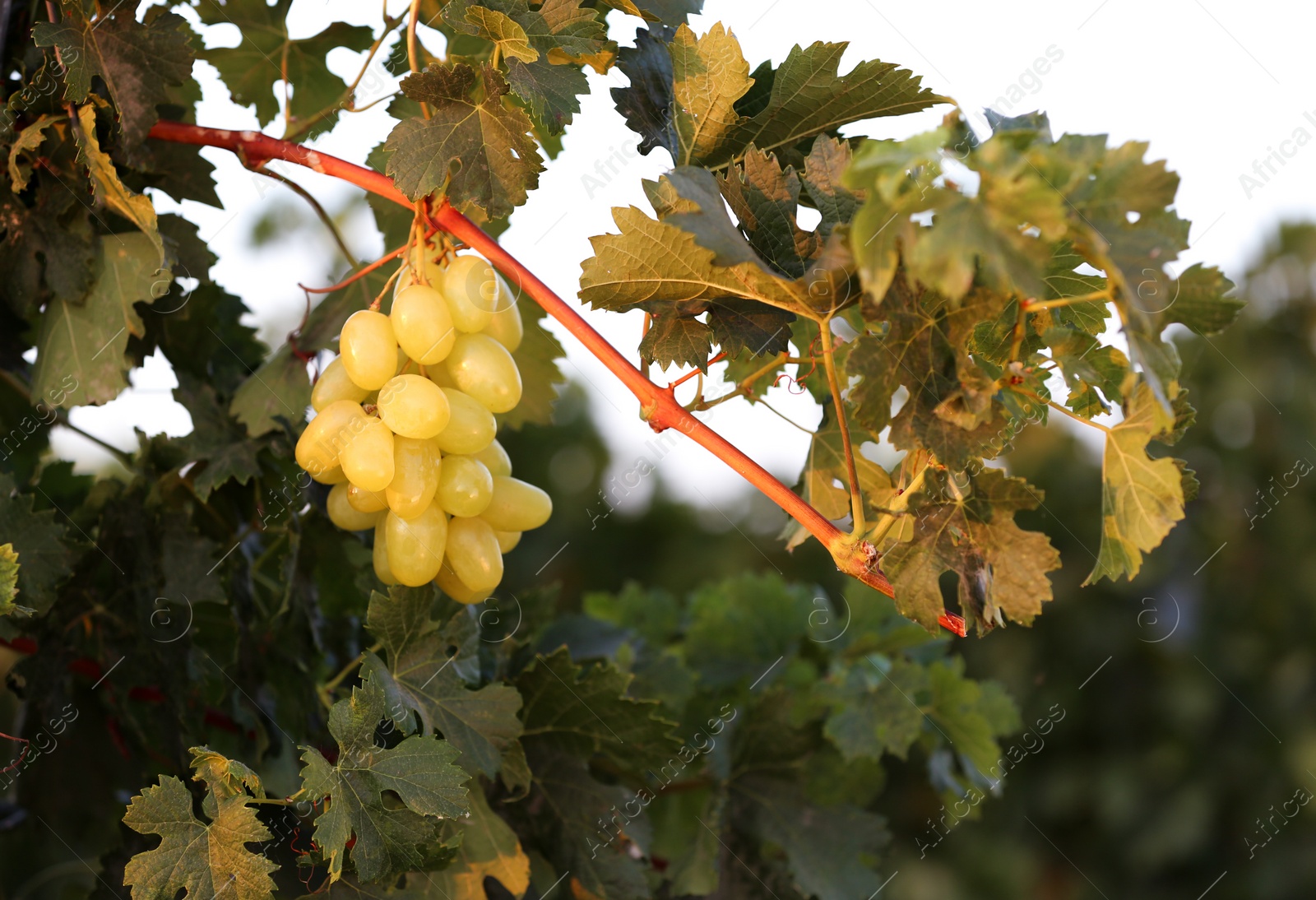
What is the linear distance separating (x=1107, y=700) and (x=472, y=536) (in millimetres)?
4553

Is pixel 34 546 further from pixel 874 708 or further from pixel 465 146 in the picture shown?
pixel 874 708

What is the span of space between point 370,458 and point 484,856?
23cm

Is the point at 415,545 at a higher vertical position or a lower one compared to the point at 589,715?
higher

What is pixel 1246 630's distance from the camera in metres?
4.11

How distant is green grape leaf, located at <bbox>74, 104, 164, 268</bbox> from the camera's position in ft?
1.49

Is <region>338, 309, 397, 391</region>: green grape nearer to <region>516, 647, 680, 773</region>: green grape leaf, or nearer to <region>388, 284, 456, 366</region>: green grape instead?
<region>388, 284, 456, 366</region>: green grape

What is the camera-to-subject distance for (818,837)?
27.8 inches

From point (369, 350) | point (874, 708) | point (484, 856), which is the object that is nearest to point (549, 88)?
point (369, 350)

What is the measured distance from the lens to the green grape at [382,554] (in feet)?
1.57

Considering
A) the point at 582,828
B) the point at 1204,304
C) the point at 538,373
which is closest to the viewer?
the point at 1204,304

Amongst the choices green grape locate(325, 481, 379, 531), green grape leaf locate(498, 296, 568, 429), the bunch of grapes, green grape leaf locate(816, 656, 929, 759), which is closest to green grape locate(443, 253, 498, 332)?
the bunch of grapes

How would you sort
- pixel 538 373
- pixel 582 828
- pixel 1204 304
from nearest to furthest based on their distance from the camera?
pixel 1204 304
pixel 582 828
pixel 538 373

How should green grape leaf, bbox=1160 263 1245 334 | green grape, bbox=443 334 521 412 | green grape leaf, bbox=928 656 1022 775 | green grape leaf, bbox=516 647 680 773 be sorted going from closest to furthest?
1. green grape leaf, bbox=1160 263 1245 334
2. green grape, bbox=443 334 521 412
3. green grape leaf, bbox=516 647 680 773
4. green grape leaf, bbox=928 656 1022 775

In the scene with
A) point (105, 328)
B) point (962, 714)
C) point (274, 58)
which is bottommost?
point (962, 714)
